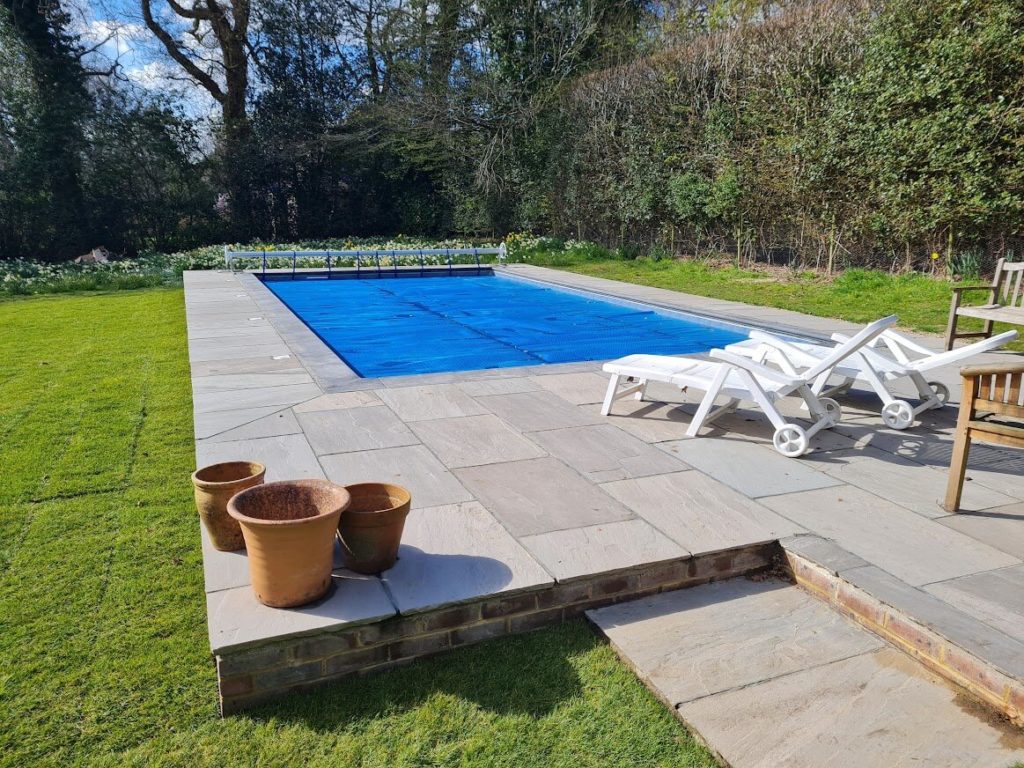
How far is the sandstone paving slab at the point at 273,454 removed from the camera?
3.65m

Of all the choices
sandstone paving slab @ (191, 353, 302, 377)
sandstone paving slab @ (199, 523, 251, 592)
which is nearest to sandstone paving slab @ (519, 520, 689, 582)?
sandstone paving slab @ (199, 523, 251, 592)

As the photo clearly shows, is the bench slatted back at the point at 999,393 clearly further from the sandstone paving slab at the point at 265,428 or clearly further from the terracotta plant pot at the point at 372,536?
the sandstone paving slab at the point at 265,428

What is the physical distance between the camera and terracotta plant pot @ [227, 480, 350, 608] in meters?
2.26

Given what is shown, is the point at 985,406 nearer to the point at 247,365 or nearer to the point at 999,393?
the point at 999,393

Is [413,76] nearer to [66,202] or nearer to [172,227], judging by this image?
[172,227]

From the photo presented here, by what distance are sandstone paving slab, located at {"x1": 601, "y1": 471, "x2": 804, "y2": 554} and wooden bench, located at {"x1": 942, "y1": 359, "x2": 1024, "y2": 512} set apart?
0.79 meters

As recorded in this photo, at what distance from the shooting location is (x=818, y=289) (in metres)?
10.8

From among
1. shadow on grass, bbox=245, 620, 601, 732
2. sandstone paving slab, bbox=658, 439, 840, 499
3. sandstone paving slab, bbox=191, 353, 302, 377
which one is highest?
sandstone paving slab, bbox=191, 353, 302, 377

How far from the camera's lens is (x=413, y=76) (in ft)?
66.2

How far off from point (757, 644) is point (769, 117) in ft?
39.8

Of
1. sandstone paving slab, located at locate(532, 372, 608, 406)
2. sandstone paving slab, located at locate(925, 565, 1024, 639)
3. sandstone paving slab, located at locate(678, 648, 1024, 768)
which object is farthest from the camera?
sandstone paving slab, located at locate(532, 372, 608, 406)

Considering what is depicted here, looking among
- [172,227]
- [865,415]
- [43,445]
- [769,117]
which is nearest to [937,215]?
[769,117]

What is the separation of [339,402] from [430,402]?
63 cm

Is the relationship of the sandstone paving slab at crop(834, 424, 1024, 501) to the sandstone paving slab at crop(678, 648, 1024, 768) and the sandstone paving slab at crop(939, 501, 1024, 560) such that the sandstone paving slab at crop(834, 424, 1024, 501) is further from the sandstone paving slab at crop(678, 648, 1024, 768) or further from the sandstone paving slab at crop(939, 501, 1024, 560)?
the sandstone paving slab at crop(678, 648, 1024, 768)
